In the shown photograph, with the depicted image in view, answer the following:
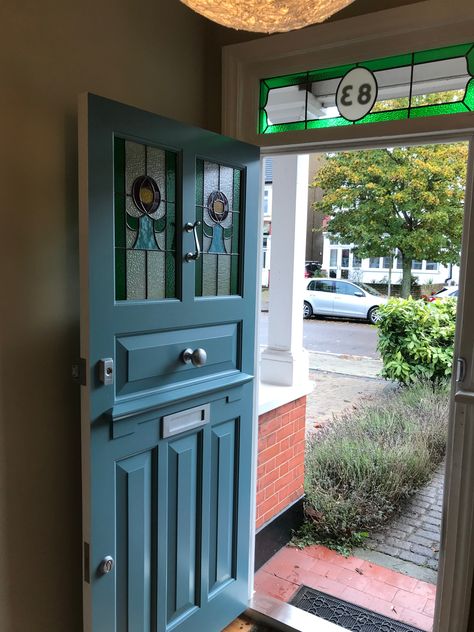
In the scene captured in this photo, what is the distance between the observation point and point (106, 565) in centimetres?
153

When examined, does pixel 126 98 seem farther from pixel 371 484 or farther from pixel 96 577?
pixel 371 484

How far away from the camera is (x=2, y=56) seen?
1367 millimetres

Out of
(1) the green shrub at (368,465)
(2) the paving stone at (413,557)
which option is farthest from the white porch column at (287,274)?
(2) the paving stone at (413,557)

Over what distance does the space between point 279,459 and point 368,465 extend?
1.01 metres

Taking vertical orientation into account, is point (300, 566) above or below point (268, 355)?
below

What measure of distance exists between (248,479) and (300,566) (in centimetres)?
108

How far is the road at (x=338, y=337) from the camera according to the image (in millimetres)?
8391

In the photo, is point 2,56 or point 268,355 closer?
point 2,56

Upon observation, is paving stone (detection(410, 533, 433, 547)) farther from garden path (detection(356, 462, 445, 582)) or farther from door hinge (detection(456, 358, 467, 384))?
door hinge (detection(456, 358, 467, 384))

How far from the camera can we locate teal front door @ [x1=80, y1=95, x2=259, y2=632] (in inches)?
58.3

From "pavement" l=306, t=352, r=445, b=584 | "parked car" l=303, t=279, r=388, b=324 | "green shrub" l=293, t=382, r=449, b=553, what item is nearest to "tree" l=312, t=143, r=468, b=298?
"parked car" l=303, t=279, r=388, b=324

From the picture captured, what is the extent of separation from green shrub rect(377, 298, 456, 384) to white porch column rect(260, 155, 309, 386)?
2.31m

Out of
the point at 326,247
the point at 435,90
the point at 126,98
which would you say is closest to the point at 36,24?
the point at 126,98

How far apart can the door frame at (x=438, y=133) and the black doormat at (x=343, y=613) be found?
604 millimetres
